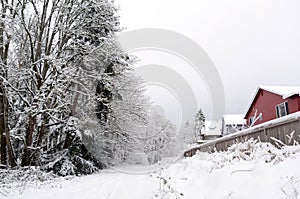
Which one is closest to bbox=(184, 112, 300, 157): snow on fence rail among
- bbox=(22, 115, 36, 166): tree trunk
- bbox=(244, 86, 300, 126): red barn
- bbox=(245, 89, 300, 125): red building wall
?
bbox=(244, 86, 300, 126): red barn

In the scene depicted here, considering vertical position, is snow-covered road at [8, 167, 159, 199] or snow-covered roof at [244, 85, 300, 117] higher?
snow-covered roof at [244, 85, 300, 117]

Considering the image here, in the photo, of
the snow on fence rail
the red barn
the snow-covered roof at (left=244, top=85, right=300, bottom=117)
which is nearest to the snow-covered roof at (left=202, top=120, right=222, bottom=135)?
the red barn

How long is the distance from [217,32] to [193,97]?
19.7ft

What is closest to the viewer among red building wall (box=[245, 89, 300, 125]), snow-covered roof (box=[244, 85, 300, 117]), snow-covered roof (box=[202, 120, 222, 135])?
red building wall (box=[245, 89, 300, 125])

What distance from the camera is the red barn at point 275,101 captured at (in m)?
13.5

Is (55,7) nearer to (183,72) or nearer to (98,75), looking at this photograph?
(98,75)

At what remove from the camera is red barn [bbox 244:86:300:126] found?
13.5 meters

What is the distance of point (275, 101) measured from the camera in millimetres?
15711

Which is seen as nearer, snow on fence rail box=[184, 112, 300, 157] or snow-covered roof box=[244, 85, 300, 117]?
snow on fence rail box=[184, 112, 300, 157]

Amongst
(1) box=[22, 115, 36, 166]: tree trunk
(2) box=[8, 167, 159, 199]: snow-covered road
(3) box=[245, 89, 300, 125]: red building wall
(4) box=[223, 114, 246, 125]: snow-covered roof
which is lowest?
(2) box=[8, 167, 159, 199]: snow-covered road

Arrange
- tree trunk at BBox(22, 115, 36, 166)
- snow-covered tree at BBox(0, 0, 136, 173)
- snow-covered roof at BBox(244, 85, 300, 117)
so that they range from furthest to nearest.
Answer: snow-covered roof at BBox(244, 85, 300, 117), tree trunk at BBox(22, 115, 36, 166), snow-covered tree at BBox(0, 0, 136, 173)

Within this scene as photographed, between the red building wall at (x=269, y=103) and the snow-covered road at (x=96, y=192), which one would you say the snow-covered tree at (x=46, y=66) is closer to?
Answer: the snow-covered road at (x=96, y=192)

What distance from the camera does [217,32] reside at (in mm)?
19250

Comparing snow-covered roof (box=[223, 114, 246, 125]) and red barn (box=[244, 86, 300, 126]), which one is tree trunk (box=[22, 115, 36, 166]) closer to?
red barn (box=[244, 86, 300, 126])
